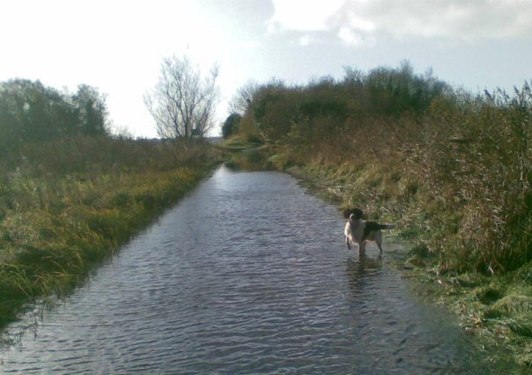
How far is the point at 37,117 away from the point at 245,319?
3828 centimetres

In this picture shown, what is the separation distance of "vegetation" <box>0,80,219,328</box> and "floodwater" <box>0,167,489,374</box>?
0.71 metres

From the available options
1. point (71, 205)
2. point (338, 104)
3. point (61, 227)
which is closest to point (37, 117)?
point (338, 104)

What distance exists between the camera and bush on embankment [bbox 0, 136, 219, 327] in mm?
10625

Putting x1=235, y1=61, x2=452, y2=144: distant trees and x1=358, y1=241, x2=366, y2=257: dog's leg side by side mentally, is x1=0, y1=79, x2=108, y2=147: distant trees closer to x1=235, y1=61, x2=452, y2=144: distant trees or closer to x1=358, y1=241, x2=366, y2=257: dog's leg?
x1=235, y1=61, x2=452, y2=144: distant trees

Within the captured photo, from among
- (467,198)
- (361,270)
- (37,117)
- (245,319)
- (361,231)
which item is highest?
(37,117)

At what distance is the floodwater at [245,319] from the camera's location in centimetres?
674

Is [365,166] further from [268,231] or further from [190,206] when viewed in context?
[268,231]

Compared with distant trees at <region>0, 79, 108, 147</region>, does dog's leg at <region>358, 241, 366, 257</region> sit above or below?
below

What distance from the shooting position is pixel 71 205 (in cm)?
1670

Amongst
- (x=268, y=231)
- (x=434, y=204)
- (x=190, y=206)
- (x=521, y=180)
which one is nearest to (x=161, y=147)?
(x=190, y=206)

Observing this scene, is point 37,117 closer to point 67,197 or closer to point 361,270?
point 67,197

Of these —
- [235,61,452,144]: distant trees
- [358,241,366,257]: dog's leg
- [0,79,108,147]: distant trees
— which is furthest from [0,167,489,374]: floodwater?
[0,79,108,147]: distant trees

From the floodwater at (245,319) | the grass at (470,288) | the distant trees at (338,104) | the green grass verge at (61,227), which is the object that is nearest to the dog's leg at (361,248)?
the floodwater at (245,319)

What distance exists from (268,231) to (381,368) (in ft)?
30.4
